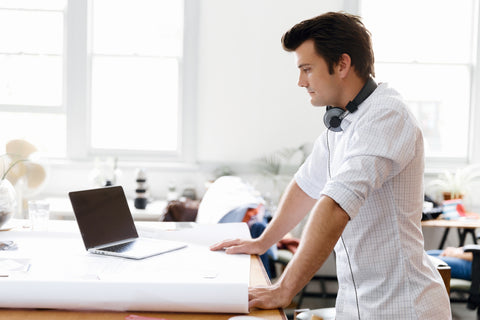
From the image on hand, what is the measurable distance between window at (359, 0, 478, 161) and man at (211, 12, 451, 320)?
11.6 feet

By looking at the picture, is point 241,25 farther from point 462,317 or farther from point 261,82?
point 462,317

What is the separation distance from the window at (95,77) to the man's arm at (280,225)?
3014 mm

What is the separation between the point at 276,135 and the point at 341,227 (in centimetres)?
348

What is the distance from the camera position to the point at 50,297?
124 cm

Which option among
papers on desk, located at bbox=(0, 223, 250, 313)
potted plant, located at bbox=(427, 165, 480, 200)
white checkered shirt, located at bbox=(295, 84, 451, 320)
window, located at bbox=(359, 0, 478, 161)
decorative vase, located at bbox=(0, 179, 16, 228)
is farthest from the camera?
A: window, located at bbox=(359, 0, 478, 161)

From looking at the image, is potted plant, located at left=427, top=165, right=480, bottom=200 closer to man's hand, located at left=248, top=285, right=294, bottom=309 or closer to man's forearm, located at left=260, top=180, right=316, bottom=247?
man's forearm, located at left=260, top=180, right=316, bottom=247

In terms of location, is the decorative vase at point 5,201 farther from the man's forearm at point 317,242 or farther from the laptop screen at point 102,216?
the man's forearm at point 317,242

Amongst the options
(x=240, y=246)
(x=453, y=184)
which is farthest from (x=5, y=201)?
(x=453, y=184)

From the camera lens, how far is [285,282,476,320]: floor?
403 cm

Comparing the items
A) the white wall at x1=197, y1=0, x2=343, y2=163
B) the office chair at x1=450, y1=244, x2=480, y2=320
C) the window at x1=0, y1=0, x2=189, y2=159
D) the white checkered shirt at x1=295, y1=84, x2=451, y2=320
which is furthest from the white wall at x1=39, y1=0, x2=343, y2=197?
the white checkered shirt at x1=295, y1=84, x2=451, y2=320

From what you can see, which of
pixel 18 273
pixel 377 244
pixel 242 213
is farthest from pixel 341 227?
pixel 242 213

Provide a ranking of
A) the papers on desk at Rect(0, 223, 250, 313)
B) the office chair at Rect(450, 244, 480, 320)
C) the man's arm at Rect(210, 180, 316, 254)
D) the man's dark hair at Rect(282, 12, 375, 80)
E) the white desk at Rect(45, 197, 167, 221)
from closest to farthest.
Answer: the papers on desk at Rect(0, 223, 250, 313)
the man's dark hair at Rect(282, 12, 375, 80)
the man's arm at Rect(210, 180, 316, 254)
the office chair at Rect(450, 244, 480, 320)
the white desk at Rect(45, 197, 167, 221)

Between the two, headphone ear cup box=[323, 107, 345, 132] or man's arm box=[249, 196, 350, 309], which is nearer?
man's arm box=[249, 196, 350, 309]

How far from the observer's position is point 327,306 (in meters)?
4.23
